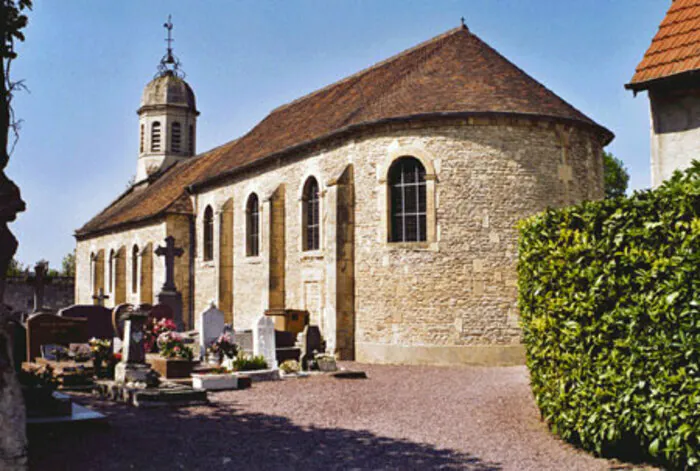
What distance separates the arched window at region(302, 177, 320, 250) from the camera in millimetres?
20016

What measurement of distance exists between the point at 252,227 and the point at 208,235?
4.02m

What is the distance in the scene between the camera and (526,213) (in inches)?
640

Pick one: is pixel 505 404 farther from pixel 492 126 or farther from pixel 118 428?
pixel 492 126

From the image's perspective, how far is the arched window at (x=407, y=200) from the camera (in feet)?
55.0

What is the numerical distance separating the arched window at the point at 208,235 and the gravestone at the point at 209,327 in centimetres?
1078

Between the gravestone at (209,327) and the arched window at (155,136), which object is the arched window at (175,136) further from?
the gravestone at (209,327)

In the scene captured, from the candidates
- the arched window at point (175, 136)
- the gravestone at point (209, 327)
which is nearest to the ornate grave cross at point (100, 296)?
the arched window at point (175, 136)

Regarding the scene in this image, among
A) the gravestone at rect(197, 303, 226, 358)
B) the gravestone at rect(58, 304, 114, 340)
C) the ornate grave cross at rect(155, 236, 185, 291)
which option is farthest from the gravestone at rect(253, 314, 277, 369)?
the ornate grave cross at rect(155, 236, 185, 291)

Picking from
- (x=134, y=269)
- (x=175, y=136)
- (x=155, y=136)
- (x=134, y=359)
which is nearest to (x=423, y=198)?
(x=134, y=359)

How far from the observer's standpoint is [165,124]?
38000 mm

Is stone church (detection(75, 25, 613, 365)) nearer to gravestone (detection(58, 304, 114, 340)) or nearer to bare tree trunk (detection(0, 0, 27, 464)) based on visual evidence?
gravestone (detection(58, 304, 114, 340))

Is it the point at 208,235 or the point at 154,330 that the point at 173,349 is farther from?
the point at 208,235

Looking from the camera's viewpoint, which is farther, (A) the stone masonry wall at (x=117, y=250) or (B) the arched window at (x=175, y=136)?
(B) the arched window at (x=175, y=136)

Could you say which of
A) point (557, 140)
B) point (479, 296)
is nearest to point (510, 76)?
point (557, 140)
